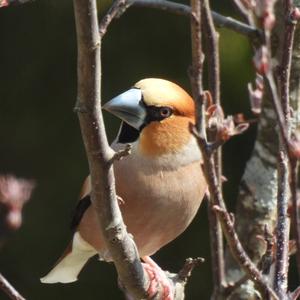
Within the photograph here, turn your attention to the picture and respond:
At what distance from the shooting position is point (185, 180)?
9.00 feet

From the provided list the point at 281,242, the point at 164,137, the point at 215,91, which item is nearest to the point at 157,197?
the point at 164,137

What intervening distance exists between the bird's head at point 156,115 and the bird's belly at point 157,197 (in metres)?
0.07

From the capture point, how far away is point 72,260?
3.23 metres

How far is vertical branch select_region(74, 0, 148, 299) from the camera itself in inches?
60.1

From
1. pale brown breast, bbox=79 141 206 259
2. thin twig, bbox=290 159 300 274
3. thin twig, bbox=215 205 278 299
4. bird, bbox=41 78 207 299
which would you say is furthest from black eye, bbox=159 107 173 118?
thin twig, bbox=290 159 300 274

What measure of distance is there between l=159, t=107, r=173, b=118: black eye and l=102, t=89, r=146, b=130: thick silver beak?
0.09 m

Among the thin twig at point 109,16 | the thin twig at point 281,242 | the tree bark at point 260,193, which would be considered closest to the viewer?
the thin twig at point 109,16

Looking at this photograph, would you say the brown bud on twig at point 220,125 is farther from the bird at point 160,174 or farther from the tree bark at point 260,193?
the tree bark at point 260,193

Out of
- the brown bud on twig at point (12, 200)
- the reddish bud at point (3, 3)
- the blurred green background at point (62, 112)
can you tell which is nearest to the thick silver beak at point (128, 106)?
the reddish bud at point (3, 3)

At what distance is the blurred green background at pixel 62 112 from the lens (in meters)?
4.83

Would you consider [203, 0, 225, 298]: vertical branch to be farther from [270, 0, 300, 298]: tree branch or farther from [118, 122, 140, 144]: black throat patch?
[118, 122, 140, 144]: black throat patch

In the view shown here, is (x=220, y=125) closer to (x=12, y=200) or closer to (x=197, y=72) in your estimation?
(x=197, y=72)

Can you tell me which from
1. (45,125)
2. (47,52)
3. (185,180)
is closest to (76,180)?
(45,125)

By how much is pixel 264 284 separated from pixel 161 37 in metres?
3.47
